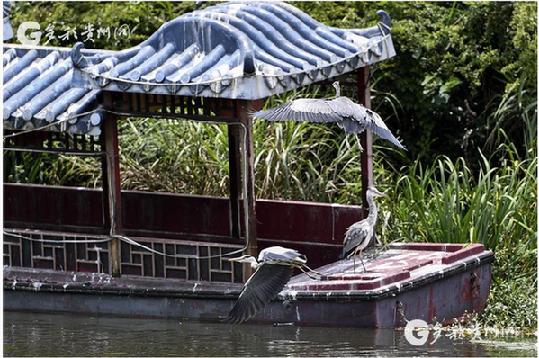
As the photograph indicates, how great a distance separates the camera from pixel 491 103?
1712 centimetres

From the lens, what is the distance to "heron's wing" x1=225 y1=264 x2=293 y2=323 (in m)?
11.8

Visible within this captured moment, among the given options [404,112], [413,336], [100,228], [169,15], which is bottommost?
[413,336]

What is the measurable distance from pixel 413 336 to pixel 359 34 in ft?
9.99

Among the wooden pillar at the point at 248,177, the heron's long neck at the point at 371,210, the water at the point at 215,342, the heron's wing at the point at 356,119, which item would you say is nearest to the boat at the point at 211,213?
the wooden pillar at the point at 248,177

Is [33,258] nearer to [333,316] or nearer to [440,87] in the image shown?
[333,316]

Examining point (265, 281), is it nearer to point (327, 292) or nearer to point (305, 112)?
point (327, 292)

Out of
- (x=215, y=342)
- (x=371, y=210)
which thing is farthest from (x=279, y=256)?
(x=371, y=210)

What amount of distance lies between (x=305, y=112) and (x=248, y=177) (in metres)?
0.84

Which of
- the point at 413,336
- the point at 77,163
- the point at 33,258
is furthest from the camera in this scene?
the point at 77,163

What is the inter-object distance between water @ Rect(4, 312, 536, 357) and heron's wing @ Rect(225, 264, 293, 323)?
48cm

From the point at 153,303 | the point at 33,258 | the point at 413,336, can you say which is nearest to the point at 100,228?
the point at 33,258

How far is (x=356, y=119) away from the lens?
41.1 feet

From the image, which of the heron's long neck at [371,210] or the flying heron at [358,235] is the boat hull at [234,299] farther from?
the heron's long neck at [371,210]

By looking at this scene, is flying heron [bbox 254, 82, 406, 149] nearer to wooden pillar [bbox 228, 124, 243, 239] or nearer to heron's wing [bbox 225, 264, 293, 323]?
heron's wing [bbox 225, 264, 293, 323]
